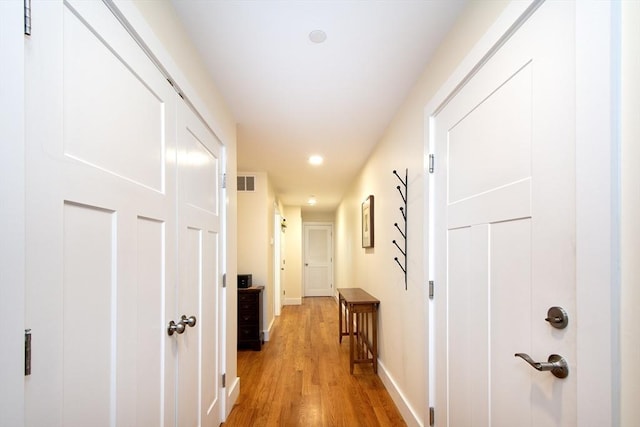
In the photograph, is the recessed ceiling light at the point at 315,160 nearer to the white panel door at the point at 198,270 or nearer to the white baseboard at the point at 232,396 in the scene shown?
the white panel door at the point at 198,270

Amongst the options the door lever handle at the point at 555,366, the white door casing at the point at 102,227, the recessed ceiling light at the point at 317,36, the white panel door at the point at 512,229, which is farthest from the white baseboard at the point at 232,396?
the recessed ceiling light at the point at 317,36

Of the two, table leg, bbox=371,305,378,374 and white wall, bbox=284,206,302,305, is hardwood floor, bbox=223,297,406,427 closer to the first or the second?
table leg, bbox=371,305,378,374

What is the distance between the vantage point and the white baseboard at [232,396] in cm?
229

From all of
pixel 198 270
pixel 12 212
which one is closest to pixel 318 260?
pixel 198 270

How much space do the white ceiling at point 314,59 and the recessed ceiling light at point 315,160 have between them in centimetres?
48

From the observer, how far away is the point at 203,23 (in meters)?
1.47

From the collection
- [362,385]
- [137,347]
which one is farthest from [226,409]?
[137,347]

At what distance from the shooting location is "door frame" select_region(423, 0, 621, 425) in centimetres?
71

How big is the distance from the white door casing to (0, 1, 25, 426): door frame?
0.03 meters

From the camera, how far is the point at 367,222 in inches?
148

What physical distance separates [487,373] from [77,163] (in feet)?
4.95

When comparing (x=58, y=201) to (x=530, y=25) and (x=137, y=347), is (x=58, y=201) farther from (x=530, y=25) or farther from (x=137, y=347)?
(x=530, y=25)

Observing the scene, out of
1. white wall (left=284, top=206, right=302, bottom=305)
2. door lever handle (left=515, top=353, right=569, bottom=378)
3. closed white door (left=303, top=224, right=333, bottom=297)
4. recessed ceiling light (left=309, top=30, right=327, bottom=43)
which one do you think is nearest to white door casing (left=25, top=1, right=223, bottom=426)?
recessed ceiling light (left=309, top=30, right=327, bottom=43)

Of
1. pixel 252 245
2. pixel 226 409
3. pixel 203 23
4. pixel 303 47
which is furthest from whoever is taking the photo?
pixel 252 245
